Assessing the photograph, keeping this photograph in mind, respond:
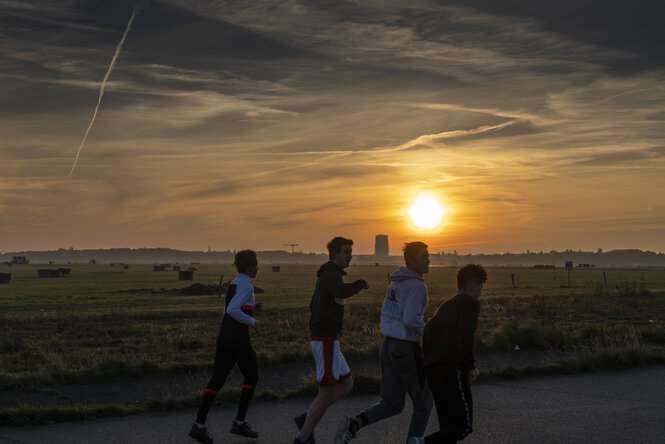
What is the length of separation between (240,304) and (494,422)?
3.44m

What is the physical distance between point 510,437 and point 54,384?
780 centimetres

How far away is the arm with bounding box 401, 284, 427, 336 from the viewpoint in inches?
230

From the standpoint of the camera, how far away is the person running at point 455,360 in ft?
18.2

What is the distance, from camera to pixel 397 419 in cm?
820

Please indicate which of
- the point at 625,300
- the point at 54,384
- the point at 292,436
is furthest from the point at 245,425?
the point at 625,300

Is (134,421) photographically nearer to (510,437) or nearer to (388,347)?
(388,347)

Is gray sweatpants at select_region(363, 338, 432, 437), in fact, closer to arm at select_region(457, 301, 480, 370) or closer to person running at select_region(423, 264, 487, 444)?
person running at select_region(423, 264, 487, 444)

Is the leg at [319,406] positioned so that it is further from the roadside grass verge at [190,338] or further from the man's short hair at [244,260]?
the roadside grass verge at [190,338]

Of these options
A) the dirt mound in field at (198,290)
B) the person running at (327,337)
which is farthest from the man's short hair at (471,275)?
the dirt mound in field at (198,290)

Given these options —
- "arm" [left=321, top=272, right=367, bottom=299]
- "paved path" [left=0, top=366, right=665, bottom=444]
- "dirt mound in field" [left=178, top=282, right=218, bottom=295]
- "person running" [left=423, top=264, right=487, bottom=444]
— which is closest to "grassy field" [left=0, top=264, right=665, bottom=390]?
"paved path" [left=0, top=366, right=665, bottom=444]

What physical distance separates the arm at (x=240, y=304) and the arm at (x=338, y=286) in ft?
3.26

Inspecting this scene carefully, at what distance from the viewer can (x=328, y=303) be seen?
648 centimetres

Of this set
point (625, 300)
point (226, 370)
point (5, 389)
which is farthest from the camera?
point (625, 300)

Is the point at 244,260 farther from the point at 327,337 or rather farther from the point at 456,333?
the point at 456,333
